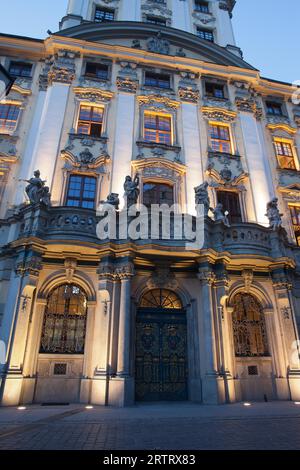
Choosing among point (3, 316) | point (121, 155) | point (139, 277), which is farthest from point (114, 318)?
point (121, 155)

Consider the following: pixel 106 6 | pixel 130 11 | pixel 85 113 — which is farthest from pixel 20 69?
pixel 130 11

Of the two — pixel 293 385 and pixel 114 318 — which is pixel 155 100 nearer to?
pixel 114 318

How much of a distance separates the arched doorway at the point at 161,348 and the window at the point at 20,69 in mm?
14339

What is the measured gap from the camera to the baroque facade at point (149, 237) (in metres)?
11.1

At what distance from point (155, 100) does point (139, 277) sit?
10.5 m

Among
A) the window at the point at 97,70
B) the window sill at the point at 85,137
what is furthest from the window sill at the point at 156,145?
the window at the point at 97,70

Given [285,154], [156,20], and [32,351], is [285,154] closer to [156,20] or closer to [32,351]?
[156,20]

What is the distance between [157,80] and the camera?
18562mm

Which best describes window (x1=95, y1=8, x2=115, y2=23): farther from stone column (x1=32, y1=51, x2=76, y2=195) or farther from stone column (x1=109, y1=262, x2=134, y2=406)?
stone column (x1=109, y1=262, x2=134, y2=406)

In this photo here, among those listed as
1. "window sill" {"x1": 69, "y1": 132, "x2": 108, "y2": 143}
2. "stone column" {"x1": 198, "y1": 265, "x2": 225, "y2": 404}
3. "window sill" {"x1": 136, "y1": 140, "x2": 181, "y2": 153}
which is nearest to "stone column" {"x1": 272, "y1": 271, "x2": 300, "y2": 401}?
"stone column" {"x1": 198, "y1": 265, "x2": 225, "y2": 404}

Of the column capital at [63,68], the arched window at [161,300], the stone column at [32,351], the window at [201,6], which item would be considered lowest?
the stone column at [32,351]

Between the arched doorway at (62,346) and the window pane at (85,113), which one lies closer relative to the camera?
the arched doorway at (62,346)

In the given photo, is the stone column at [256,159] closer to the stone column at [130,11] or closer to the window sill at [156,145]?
the window sill at [156,145]

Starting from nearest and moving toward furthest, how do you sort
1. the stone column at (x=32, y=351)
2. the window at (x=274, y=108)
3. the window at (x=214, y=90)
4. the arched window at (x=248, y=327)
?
the stone column at (x=32, y=351)
the arched window at (x=248, y=327)
the window at (x=214, y=90)
the window at (x=274, y=108)
